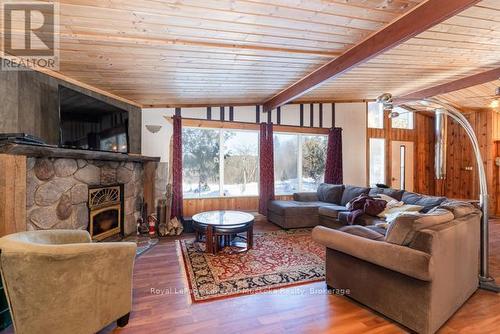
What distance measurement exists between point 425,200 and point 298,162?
9.60ft

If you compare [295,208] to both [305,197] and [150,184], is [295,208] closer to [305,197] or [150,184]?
[305,197]

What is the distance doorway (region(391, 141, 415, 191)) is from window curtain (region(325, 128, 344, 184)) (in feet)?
6.55

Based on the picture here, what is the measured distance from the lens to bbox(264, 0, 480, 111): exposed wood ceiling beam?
2227 mm

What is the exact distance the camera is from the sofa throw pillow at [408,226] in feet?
6.40

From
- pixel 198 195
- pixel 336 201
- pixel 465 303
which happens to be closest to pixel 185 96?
pixel 198 195

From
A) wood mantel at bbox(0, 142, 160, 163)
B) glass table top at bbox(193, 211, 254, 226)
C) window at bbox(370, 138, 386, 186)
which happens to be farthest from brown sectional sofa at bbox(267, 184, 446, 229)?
wood mantel at bbox(0, 142, 160, 163)

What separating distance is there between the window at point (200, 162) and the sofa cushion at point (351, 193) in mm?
2649

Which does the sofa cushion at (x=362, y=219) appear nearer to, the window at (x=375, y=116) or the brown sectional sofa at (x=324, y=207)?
the brown sectional sofa at (x=324, y=207)

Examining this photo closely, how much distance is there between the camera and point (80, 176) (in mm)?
3277

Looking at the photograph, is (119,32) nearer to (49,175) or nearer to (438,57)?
(49,175)

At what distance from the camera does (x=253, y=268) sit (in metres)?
3.04

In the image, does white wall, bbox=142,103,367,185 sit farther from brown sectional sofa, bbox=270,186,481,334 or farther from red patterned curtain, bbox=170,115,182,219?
brown sectional sofa, bbox=270,186,481,334

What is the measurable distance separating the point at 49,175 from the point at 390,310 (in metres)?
3.54

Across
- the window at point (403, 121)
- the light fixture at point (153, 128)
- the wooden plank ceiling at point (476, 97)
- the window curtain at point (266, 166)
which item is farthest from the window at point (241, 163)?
the wooden plank ceiling at point (476, 97)
